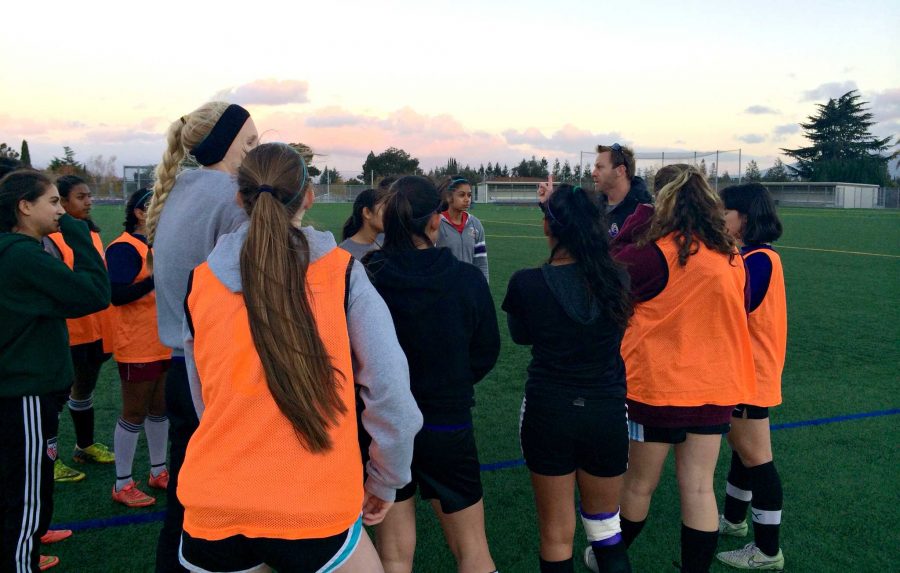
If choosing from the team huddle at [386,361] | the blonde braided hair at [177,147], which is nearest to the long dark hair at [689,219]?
the team huddle at [386,361]

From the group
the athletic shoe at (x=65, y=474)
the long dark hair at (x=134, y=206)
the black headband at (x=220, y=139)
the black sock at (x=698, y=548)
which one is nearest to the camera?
the black headband at (x=220, y=139)

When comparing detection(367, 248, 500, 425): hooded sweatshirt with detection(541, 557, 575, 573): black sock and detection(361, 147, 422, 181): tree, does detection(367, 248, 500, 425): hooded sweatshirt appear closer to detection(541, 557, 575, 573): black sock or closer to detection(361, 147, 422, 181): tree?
detection(541, 557, 575, 573): black sock

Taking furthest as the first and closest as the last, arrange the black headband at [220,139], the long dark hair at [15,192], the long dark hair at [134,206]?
1. the long dark hair at [134,206]
2. the long dark hair at [15,192]
3. the black headband at [220,139]

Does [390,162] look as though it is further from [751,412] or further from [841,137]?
[751,412]

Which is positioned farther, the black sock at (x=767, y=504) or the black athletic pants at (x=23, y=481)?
the black sock at (x=767, y=504)

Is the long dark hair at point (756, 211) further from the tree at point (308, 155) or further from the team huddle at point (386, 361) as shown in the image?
the tree at point (308, 155)

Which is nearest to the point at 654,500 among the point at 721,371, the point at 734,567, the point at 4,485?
the point at 734,567

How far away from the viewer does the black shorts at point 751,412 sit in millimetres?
3182

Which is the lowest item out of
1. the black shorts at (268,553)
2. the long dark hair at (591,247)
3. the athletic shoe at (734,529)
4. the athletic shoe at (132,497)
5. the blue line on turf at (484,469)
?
the athletic shoe at (734,529)

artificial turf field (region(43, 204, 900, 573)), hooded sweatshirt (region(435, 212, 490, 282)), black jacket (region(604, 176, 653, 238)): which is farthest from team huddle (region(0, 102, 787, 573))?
hooded sweatshirt (region(435, 212, 490, 282))

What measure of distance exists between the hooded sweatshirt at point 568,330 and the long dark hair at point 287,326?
112 cm

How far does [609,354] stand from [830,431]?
11.4 feet

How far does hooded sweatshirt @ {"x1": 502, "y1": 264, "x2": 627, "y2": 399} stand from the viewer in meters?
2.53

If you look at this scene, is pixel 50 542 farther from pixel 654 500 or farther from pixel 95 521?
pixel 654 500
